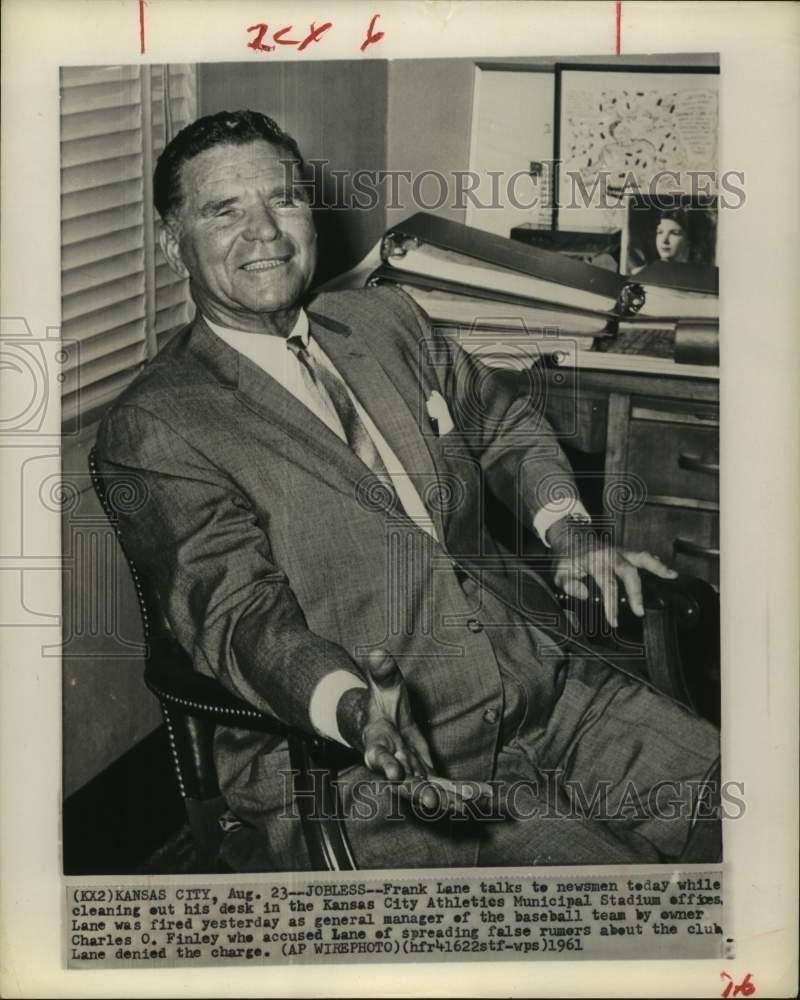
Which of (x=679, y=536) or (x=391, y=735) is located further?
(x=679, y=536)

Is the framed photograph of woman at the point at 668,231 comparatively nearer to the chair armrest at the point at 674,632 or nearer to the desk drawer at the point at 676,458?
the desk drawer at the point at 676,458

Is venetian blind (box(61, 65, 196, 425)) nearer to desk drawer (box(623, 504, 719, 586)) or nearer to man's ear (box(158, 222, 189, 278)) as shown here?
man's ear (box(158, 222, 189, 278))


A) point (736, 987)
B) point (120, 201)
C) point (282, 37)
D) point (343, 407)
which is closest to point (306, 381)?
point (343, 407)

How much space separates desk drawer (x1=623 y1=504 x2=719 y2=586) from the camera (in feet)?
5.48

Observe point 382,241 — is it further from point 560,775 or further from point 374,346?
point 560,775

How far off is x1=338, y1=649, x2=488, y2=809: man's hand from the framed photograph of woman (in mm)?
627

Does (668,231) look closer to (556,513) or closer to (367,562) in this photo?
(556,513)

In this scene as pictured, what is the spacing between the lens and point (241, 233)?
5.26 ft

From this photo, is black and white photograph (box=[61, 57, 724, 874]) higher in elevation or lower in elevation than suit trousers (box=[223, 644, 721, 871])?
higher

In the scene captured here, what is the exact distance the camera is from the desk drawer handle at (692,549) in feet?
5.51

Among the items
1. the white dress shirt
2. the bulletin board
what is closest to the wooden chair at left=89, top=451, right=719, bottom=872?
the white dress shirt

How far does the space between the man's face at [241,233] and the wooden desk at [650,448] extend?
1.24ft

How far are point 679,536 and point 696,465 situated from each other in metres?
0.10

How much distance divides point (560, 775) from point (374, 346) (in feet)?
2.04
